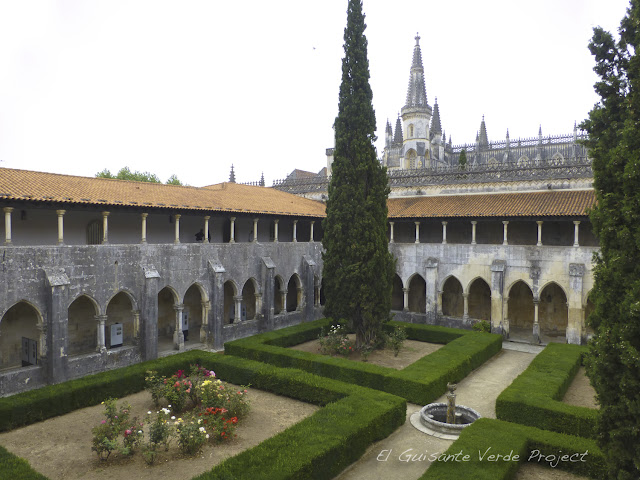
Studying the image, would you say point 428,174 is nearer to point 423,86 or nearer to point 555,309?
point 555,309

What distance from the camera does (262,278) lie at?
25.9 m

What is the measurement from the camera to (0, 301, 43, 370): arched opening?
19344 millimetres

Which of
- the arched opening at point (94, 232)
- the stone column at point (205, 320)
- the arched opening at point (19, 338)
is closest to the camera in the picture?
the arched opening at point (19, 338)

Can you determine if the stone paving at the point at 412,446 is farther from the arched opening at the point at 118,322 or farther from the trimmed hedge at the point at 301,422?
the arched opening at the point at 118,322

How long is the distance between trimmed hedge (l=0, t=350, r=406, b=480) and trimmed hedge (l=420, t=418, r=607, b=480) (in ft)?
7.54

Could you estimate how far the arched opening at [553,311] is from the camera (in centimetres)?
2767

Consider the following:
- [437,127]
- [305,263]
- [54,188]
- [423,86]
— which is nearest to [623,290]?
[54,188]

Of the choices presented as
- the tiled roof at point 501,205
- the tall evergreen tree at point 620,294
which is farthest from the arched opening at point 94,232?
Answer: the tall evergreen tree at point 620,294

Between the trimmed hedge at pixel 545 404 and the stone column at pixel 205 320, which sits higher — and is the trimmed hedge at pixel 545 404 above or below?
below

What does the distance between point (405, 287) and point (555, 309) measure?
31.2ft

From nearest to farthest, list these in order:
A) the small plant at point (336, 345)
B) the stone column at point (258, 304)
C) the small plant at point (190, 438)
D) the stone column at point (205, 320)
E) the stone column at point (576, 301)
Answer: the small plant at point (190, 438) → the small plant at point (336, 345) → the stone column at point (205, 320) → the stone column at point (576, 301) → the stone column at point (258, 304)

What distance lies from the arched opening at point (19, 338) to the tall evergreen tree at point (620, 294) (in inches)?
831

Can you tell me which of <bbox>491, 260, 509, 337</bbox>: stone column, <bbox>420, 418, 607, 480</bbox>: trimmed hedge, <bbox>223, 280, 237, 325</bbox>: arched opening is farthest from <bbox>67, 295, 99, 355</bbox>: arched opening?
<bbox>491, 260, 509, 337</bbox>: stone column

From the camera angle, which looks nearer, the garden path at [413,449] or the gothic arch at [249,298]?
the garden path at [413,449]
